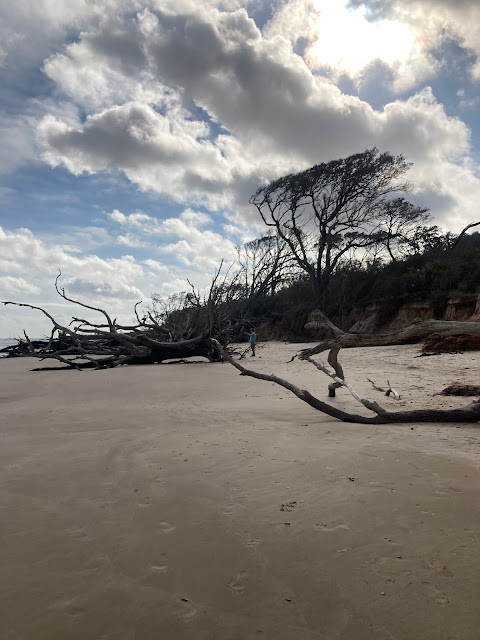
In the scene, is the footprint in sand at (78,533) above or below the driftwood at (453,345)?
below

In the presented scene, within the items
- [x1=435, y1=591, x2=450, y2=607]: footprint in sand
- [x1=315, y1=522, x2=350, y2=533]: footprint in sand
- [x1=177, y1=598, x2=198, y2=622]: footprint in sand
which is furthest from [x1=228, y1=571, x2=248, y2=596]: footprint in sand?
[x1=435, y1=591, x2=450, y2=607]: footprint in sand

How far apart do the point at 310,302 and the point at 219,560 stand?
23399 millimetres

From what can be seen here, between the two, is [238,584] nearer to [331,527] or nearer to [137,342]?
[331,527]

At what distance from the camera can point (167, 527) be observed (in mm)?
2082

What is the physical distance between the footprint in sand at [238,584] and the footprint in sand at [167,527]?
0.51m

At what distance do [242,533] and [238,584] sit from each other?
1.24ft

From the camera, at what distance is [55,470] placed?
2936mm

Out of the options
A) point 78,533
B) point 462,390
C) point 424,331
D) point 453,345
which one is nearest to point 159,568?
point 78,533

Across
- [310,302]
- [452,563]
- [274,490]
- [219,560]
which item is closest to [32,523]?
[219,560]

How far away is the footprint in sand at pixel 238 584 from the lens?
62.3 inches

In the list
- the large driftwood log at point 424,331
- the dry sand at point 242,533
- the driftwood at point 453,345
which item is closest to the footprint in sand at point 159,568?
the dry sand at point 242,533

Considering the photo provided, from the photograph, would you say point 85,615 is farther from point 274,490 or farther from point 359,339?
point 359,339

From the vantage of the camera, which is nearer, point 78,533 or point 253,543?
point 253,543

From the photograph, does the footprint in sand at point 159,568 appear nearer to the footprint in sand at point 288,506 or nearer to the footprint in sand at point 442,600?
the footprint in sand at point 288,506
